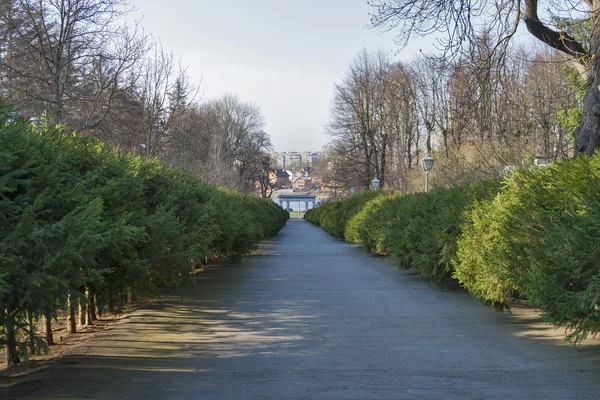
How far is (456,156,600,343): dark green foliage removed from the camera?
5.23 meters

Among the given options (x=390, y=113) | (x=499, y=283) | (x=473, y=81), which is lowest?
(x=499, y=283)

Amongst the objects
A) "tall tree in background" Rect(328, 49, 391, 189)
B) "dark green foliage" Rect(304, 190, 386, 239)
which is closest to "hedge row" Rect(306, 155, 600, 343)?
"dark green foliage" Rect(304, 190, 386, 239)

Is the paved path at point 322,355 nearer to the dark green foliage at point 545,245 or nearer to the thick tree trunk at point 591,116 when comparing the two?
the dark green foliage at point 545,245

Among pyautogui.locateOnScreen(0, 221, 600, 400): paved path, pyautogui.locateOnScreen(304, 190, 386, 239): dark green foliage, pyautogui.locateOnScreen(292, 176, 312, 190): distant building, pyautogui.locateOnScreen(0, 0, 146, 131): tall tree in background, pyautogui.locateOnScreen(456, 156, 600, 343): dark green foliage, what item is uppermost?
pyautogui.locateOnScreen(292, 176, 312, 190): distant building

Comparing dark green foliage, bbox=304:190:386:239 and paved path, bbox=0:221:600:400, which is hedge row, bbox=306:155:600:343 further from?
dark green foliage, bbox=304:190:386:239

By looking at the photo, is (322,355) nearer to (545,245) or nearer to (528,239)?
(545,245)

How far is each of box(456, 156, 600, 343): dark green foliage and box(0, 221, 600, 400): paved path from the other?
1.91 feet

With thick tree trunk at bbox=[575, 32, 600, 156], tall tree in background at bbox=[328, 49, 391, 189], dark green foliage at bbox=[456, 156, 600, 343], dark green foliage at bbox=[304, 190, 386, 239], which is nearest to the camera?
dark green foliage at bbox=[456, 156, 600, 343]

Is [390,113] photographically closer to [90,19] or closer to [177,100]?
[177,100]

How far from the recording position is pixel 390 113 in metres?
49.1

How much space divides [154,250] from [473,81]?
8.62 m

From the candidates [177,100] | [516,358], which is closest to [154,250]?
[516,358]

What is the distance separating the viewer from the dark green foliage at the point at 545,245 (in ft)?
17.1

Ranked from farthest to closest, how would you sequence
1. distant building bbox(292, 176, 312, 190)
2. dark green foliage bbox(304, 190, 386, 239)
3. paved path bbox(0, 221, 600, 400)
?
distant building bbox(292, 176, 312, 190) → dark green foliage bbox(304, 190, 386, 239) → paved path bbox(0, 221, 600, 400)
